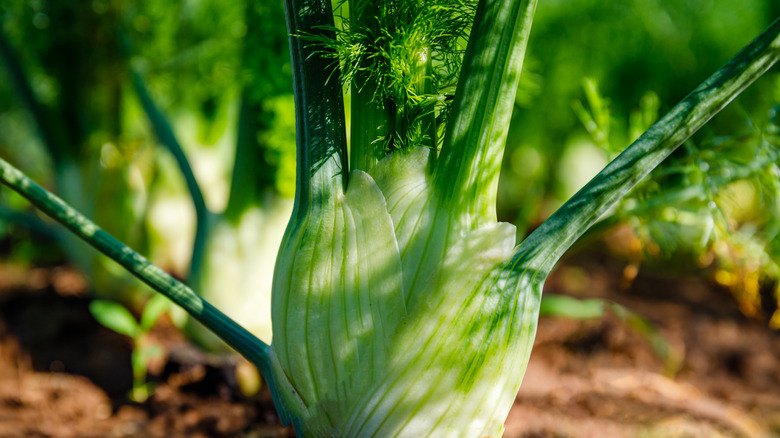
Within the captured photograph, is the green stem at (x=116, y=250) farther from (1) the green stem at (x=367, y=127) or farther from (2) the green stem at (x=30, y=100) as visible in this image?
(2) the green stem at (x=30, y=100)

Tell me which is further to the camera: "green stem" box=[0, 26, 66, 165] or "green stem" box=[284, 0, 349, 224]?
"green stem" box=[0, 26, 66, 165]

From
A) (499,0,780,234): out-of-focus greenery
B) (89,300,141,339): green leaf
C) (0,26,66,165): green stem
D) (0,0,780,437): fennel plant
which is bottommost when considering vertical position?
(0,0,780,437): fennel plant

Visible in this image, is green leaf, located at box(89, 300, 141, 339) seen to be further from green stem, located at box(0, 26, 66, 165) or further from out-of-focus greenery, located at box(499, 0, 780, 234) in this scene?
out-of-focus greenery, located at box(499, 0, 780, 234)

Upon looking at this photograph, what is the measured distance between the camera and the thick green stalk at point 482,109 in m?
0.55

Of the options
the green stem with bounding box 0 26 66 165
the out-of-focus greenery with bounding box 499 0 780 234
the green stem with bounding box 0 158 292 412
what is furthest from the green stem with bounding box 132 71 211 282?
the out-of-focus greenery with bounding box 499 0 780 234

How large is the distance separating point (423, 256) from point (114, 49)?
1.18 metres

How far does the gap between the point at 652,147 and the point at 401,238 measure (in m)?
0.25

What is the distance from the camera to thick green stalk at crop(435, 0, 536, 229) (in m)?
0.55

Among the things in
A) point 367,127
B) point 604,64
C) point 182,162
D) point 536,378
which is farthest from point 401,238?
point 604,64

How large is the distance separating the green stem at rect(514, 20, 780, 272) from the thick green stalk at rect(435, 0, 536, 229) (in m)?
0.07

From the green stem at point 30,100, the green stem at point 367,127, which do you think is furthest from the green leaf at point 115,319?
the green stem at point 367,127

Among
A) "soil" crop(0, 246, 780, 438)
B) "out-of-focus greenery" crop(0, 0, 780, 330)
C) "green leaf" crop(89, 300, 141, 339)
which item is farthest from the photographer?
"green leaf" crop(89, 300, 141, 339)

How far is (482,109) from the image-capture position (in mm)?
560

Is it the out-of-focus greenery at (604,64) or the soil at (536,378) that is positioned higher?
the out-of-focus greenery at (604,64)
